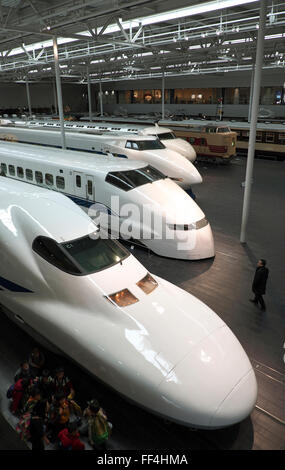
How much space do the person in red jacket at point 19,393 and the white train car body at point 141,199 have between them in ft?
17.1

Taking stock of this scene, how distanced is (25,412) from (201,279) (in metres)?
5.00

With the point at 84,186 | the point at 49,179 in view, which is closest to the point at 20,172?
the point at 49,179

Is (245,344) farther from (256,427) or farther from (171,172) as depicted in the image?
(171,172)

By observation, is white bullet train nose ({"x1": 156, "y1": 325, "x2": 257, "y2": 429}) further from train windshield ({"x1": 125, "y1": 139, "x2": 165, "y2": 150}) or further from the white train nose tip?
train windshield ({"x1": 125, "y1": 139, "x2": 165, "y2": 150})

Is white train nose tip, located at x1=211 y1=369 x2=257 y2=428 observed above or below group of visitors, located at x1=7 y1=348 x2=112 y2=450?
above

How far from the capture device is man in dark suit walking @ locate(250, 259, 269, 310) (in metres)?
6.76

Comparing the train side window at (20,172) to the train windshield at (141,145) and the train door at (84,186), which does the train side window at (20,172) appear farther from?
the train windshield at (141,145)

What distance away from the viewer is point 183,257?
9008 mm

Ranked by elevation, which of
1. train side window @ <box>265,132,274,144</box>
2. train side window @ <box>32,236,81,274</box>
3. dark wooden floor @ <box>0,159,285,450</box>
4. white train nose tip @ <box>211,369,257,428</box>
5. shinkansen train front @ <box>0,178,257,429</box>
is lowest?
dark wooden floor @ <box>0,159,285,450</box>

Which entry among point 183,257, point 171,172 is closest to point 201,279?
point 183,257

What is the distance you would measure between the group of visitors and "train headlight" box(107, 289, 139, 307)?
1.19m

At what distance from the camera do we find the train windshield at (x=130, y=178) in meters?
9.39

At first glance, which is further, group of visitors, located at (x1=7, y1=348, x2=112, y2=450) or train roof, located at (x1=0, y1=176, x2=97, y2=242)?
train roof, located at (x1=0, y1=176, x2=97, y2=242)

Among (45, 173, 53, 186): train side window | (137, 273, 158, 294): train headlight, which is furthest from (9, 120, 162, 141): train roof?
(137, 273, 158, 294): train headlight
